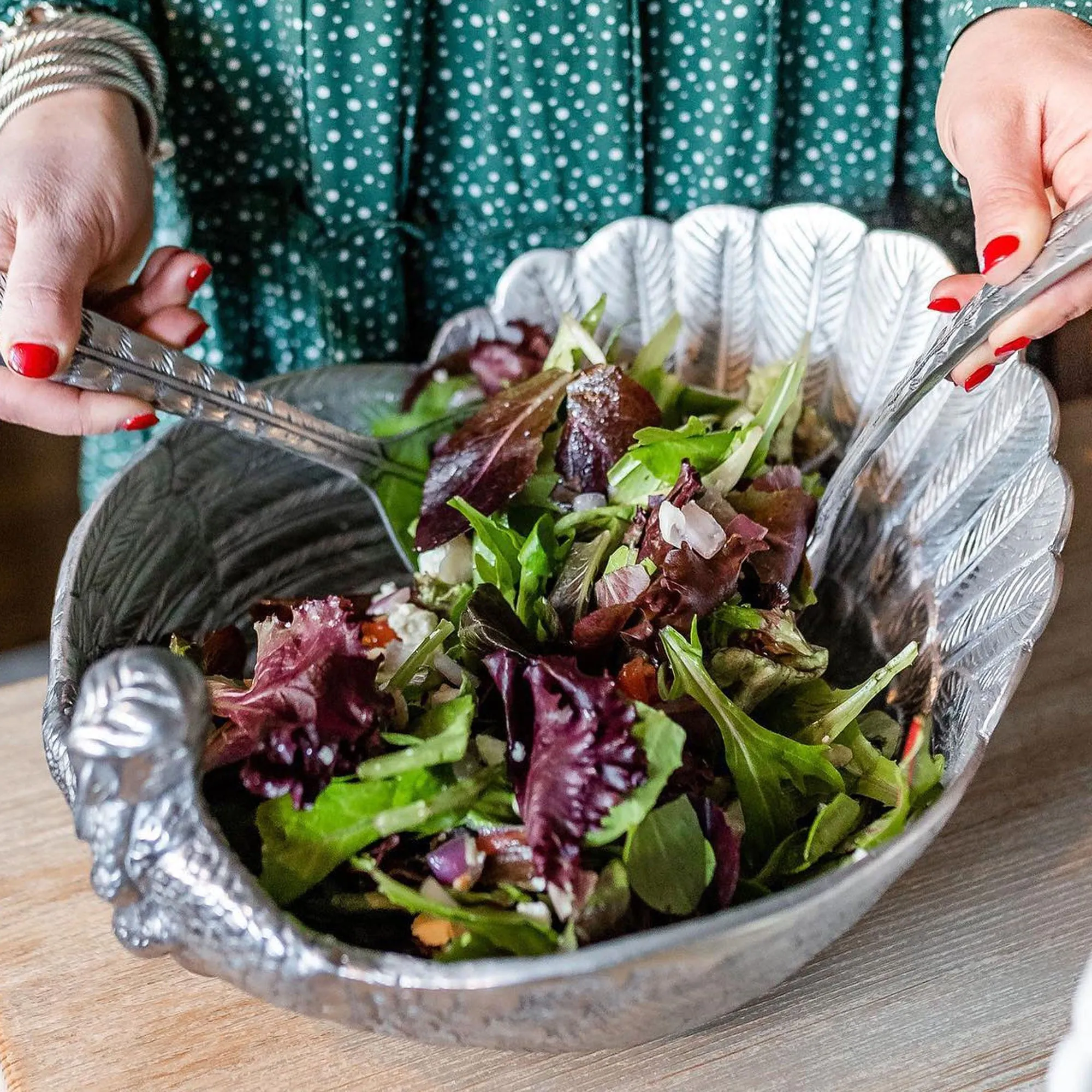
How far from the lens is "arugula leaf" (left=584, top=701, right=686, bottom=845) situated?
40cm

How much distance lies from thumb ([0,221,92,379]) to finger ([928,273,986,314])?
17.7 inches

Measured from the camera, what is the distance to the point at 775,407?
24.9 inches

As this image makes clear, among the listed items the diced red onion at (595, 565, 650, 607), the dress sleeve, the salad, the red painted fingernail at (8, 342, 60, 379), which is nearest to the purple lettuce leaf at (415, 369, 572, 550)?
the salad

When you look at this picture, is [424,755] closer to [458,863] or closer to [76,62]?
[458,863]

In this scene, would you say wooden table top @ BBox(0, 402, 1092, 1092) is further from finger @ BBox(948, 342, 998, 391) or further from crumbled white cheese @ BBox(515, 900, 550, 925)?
finger @ BBox(948, 342, 998, 391)

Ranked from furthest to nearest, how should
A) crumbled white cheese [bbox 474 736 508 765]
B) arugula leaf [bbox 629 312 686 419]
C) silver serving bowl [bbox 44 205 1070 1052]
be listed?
arugula leaf [bbox 629 312 686 419] < crumbled white cheese [bbox 474 736 508 765] < silver serving bowl [bbox 44 205 1070 1052]

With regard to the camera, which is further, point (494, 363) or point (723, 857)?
point (494, 363)

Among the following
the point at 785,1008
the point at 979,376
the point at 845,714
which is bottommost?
the point at 785,1008

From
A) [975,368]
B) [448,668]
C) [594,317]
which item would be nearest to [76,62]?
[594,317]

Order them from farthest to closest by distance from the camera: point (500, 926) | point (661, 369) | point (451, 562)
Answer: point (661, 369) → point (451, 562) → point (500, 926)

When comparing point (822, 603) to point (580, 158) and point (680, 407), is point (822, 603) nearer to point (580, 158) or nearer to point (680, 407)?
point (680, 407)

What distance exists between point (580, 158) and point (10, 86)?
383 mm

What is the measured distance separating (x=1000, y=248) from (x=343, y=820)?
15.5 inches

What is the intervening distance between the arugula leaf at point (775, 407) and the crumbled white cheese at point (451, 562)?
0.17 metres
